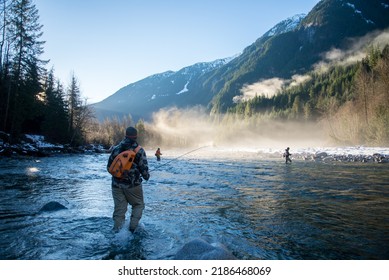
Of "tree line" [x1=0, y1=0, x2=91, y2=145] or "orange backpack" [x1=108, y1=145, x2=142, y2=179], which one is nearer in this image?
"orange backpack" [x1=108, y1=145, x2=142, y2=179]

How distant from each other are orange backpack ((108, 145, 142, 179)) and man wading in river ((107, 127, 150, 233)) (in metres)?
0.20

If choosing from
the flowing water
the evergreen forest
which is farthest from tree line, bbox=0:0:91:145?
the flowing water

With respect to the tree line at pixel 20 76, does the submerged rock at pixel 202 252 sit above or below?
below

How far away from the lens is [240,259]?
4.69m

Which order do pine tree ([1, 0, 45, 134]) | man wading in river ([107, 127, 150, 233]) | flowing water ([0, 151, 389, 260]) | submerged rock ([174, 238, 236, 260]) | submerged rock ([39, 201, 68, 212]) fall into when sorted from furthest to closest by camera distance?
pine tree ([1, 0, 45, 134]) < submerged rock ([39, 201, 68, 212]) < man wading in river ([107, 127, 150, 233]) < flowing water ([0, 151, 389, 260]) < submerged rock ([174, 238, 236, 260])

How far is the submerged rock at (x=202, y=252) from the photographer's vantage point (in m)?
4.27

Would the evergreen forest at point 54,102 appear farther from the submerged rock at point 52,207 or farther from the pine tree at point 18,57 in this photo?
the submerged rock at point 52,207

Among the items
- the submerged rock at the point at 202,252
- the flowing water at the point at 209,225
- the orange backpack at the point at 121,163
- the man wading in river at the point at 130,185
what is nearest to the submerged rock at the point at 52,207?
the flowing water at the point at 209,225

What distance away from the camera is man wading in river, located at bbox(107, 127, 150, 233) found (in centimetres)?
587

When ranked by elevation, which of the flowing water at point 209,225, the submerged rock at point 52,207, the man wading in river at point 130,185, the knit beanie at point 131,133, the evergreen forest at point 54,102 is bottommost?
the flowing water at point 209,225

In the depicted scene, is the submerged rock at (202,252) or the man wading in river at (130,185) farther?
the man wading in river at (130,185)

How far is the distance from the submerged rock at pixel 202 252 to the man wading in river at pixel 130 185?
6.17ft

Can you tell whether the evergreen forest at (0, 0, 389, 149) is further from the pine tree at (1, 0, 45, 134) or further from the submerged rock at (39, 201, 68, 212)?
the submerged rock at (39, 201, 68, 212)
